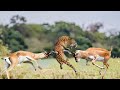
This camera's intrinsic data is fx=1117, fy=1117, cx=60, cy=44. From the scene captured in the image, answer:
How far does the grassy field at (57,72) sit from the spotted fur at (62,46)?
87 mm

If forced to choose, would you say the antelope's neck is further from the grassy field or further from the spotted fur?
the spotted fur

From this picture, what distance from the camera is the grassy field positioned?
18203 millimetres

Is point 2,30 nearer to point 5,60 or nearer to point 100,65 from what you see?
point 5,60

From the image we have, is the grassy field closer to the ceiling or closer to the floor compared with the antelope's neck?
closer to the floor

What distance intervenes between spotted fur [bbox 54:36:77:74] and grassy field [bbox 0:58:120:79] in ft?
0.29

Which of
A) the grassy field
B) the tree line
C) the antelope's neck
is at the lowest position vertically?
the grassy field

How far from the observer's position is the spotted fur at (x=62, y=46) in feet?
59.9

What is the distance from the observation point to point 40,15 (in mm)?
18219

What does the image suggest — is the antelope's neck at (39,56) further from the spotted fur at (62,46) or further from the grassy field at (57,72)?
the spotted fur at (62,46)

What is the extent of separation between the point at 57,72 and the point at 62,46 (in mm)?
439

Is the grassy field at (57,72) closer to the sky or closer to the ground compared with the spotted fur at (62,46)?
closer to the ground

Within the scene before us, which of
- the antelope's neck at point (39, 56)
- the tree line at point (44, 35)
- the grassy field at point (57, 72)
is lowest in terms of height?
the grassy field at point (57, 72)
